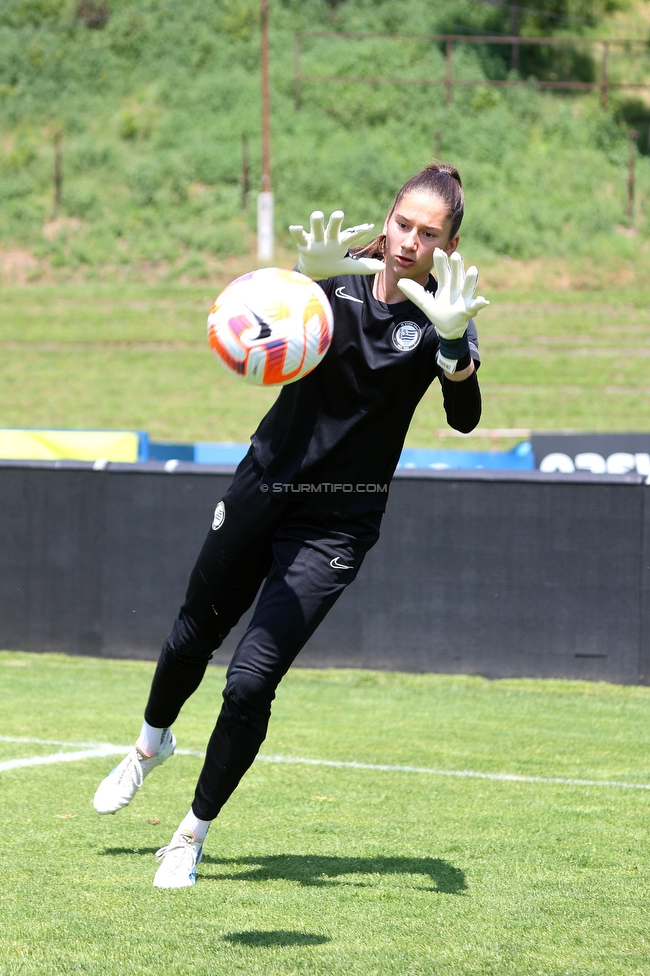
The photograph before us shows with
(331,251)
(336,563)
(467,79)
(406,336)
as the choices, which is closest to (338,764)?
(336,563)

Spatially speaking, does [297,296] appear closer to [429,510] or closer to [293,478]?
[293,478]

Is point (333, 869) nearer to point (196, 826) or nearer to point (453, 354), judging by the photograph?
point (196, 826)

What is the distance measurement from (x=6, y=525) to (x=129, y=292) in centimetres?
2515

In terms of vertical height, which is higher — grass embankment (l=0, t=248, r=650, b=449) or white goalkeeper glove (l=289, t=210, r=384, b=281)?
white goalkeeper glove (l=289, t=210, r=384, b=281)

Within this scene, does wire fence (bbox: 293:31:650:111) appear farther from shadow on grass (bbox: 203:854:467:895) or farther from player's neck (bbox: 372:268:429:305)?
shadow on grass (bbox: 203:854:467:895)

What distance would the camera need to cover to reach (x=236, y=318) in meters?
3.80

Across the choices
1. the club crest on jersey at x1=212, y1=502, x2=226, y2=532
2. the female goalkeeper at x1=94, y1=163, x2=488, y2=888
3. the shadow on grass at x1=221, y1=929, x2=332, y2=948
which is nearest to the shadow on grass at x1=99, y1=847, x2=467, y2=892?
the female goalkeeper at x1=94, y1=163, x2=488, y2=888

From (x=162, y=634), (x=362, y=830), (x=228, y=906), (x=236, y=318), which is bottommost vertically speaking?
(x=162, y=634)

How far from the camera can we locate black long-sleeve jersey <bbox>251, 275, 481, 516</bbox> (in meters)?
4.09

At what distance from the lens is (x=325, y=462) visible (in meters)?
4.11

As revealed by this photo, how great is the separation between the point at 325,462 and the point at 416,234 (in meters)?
0.82

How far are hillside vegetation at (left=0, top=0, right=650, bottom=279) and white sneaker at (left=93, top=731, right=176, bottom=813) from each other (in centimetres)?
3300

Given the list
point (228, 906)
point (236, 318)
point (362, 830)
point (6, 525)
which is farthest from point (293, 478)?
point (6, 525)

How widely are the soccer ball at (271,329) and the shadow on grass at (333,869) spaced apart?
1.80 metres
